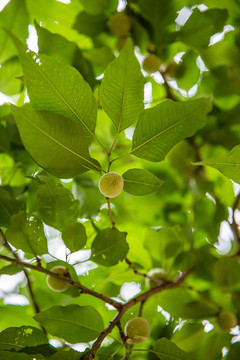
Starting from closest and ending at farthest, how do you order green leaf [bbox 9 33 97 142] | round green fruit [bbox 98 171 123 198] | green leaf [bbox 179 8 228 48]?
green leaf [bbox 9 33 97 142] → round green fruit [bbox 98 171 123 198] → green leaf [bbox 179 8 228 48]

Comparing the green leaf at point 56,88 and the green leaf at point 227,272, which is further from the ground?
the green leaf at point 56,88

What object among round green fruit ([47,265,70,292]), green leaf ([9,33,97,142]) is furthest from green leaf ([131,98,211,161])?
round green fruit ([47,265,70,292])

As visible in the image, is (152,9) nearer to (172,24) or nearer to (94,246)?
(172,24)

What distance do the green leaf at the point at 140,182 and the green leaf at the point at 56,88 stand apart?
0.50ft

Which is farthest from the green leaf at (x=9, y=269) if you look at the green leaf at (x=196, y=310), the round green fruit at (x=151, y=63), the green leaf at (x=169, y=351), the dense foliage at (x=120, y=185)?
the round green fruit at (x=151, y=63)

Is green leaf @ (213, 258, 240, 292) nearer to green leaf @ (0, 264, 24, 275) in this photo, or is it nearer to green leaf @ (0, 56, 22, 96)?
green leaf @ (0, 264, 24, 275)

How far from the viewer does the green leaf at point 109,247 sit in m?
0.87

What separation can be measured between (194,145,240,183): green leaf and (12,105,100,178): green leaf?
0.24 metres

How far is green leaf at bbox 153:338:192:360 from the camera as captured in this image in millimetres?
828

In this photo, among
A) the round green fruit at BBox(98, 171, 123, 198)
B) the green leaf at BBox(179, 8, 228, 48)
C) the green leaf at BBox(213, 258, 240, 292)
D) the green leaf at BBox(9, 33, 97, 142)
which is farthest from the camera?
the green leaf at BBox(179, 8, 228, 48)

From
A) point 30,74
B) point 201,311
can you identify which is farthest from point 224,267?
point 30,74

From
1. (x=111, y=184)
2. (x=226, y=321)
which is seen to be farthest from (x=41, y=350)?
(x=226, y=321)

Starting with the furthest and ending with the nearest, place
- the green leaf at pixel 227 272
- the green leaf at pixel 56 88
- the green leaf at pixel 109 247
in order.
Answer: the green leaf at pixel 227 272, the green leaf at pixel 109 247, the green leaf at pixel 56 88

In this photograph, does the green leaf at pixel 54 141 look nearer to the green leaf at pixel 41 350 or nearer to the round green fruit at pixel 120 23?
the green leaf at pixel 41 350
